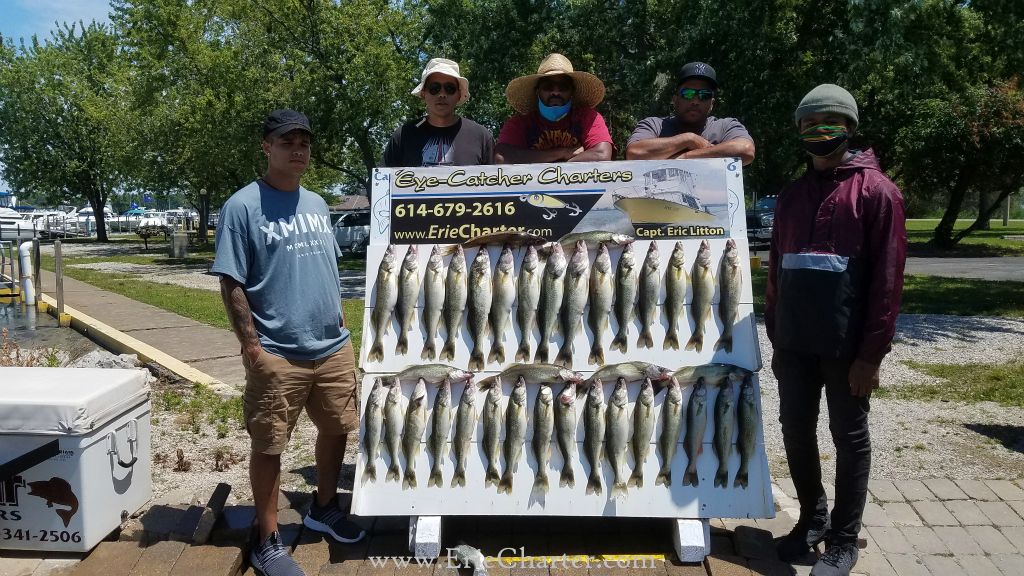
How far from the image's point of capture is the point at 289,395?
11.8ft

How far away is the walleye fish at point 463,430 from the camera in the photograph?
3.65 metres

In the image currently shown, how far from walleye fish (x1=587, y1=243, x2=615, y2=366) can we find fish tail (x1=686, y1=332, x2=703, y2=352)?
425mm

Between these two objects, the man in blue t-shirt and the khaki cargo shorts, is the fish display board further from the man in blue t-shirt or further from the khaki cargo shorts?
the man in blue t-shirt

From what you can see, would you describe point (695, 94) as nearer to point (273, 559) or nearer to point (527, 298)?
point (527, 298)

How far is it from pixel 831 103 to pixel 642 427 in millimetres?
1742

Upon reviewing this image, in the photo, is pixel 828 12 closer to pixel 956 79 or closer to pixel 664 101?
pixel 664 101

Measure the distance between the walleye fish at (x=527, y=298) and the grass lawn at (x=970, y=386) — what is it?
4.56m

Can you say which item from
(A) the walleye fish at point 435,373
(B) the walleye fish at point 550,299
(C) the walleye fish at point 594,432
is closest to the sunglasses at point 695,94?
(B) the walleye fish at point 550,299

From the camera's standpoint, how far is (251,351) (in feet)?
11.2

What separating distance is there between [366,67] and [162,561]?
658 inches

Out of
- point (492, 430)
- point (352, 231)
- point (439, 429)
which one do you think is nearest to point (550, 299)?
point (492, 430)

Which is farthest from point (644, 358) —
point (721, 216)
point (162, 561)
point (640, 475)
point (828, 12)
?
point (828, 12)

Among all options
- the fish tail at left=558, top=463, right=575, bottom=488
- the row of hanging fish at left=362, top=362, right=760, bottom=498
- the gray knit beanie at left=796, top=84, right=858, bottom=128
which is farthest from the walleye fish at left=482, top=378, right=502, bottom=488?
the gray knit beanie at left=796, top=84, right=858, bottom=128

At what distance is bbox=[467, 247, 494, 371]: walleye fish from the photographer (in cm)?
373
